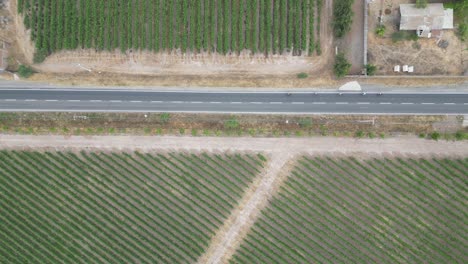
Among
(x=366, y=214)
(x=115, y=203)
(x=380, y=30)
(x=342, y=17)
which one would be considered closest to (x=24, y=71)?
(x=115, y=203)

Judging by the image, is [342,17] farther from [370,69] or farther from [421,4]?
[421,4]

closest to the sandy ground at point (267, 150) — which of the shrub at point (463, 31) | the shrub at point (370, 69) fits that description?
the shrub at point (370, 69)

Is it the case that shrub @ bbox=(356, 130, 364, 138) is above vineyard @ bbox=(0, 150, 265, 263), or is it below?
above

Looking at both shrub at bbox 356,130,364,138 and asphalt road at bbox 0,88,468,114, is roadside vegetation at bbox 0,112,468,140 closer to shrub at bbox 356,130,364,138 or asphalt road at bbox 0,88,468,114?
shrub at bbox 356,130,364,138

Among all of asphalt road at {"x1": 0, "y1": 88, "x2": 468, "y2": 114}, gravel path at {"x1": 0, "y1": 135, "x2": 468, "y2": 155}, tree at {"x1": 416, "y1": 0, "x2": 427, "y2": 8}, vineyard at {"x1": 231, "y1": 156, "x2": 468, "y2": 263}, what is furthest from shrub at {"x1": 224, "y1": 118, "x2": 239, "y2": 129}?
tree at {"x1": 416, "y1": 0, "x2": 427, "y2": 8}

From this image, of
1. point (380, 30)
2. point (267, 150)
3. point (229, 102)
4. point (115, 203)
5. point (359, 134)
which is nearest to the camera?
point (380, 30)

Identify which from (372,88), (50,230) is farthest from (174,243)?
(372,88)
